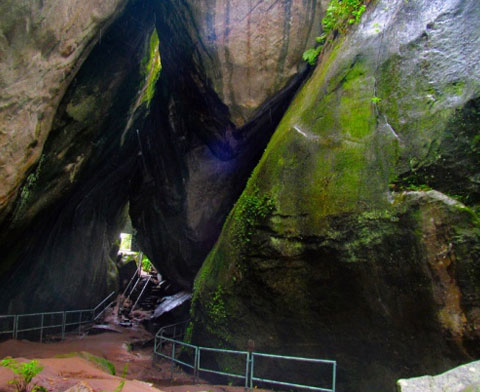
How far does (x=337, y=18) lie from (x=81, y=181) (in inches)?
300

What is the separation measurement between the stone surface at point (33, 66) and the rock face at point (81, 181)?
497 mm

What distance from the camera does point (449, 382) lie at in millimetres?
2678

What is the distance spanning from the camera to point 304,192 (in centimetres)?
598

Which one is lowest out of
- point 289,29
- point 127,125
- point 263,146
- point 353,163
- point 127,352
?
point 127,352

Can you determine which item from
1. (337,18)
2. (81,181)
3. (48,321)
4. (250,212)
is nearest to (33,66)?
(250,212)

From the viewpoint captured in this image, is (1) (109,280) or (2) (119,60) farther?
(1) (109,280)

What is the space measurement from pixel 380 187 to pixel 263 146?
482 cm

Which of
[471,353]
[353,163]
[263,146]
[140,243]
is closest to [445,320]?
[471,353]

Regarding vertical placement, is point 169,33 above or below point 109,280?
above

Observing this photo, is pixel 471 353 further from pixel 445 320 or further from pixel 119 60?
pixel 119 60

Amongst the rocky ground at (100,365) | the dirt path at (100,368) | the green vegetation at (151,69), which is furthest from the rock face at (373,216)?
the green vegetation at (151,69)

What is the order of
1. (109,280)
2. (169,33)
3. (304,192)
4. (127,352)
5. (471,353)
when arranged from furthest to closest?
(109,280), (127,352), (169,33), (304,192), (471,353)

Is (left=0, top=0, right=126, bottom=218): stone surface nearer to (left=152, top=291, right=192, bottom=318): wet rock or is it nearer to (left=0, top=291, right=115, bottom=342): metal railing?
(left=0, top=291, right=115, bottom=342): metal railing

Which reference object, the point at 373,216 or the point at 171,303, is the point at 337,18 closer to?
the point at 373,216
